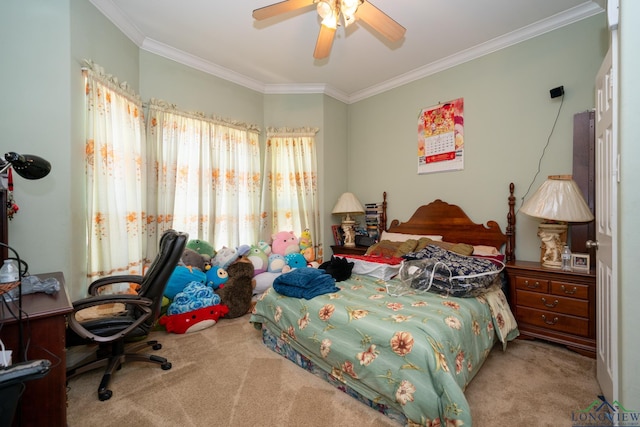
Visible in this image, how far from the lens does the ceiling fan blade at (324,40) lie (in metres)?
1.95

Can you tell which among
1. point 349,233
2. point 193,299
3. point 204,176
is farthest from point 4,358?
point 349,233

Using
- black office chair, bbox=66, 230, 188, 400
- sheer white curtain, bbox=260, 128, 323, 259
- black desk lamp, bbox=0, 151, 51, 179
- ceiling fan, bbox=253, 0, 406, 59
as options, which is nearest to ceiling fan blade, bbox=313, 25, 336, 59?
ceiling fan, bbox=253, 0, 406, 59

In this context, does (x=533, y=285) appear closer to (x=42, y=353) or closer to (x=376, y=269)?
(x=376, y=269)

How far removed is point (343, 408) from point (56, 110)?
108 inches

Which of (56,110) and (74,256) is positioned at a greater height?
(56,110)

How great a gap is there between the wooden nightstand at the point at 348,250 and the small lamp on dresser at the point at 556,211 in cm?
180

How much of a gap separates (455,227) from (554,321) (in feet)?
3.88

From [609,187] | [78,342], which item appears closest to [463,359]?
[609,187]

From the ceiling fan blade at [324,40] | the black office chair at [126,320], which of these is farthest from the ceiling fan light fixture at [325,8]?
the black office chair at [126,320]

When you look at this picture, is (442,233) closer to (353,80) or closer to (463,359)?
(463,359)

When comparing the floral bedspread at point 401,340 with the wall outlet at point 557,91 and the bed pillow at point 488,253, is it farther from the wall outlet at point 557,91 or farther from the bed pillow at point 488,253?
the wall outlet at point 557,91

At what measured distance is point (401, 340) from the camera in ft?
4.48

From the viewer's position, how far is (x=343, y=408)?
1.50 m

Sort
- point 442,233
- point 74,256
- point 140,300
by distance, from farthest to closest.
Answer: point 442,233, point 74,256, point 140,300
